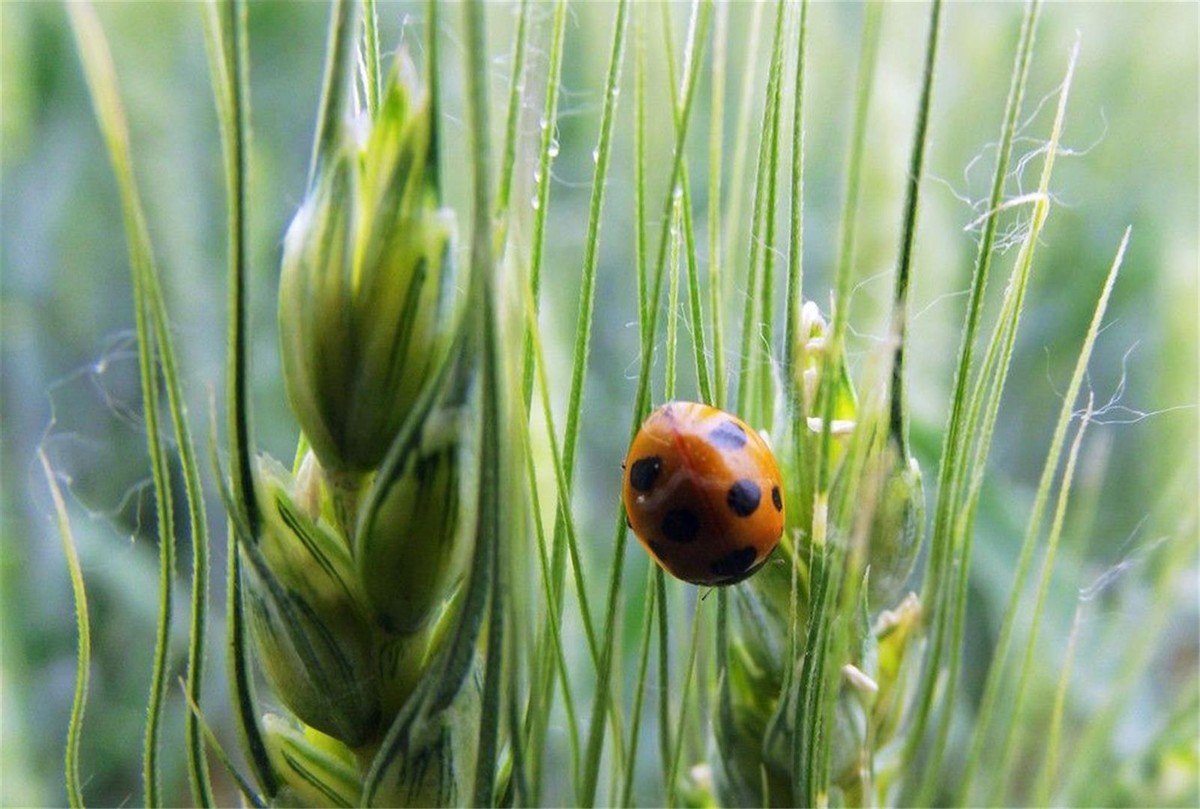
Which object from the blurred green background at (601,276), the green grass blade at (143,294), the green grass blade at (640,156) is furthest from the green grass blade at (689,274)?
the blurred green background at (601,276)

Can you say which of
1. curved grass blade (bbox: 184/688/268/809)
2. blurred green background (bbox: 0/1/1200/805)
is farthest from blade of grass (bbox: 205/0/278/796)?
blurred green background (bbox: 0/1/1200/805)

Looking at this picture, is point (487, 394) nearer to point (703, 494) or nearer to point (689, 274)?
point (689, 274)

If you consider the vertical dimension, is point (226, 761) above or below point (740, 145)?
below

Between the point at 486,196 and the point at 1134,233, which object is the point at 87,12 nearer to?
the point at 486,196

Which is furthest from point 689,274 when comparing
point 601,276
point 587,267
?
point 601,276

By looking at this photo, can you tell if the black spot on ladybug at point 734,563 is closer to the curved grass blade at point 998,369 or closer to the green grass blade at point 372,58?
the curved grass blade at point 998,369

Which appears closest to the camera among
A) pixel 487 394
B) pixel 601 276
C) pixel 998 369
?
pixel 487 394

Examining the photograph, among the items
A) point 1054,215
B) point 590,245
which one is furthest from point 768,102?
point 1054,215

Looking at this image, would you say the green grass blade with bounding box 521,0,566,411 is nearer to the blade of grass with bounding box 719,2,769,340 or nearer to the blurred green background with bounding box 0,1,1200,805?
the blade of grass with bounding box 719,2,769,340
